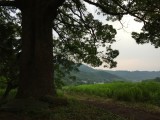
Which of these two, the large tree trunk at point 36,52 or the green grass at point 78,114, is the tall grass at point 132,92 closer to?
the green grass at point 78,114

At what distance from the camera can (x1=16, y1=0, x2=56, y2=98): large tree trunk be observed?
11398 millimetres

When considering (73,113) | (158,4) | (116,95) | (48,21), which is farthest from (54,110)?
(116,95)

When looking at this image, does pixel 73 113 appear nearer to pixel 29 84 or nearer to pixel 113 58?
pixel 29 84

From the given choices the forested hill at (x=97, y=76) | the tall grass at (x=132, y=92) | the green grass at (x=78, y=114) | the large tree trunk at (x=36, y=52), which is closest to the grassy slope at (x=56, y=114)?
the green grass at (x=78, y=114)

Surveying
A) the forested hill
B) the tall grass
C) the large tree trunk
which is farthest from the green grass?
the forested hill

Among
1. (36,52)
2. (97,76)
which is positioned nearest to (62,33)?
(36,52)

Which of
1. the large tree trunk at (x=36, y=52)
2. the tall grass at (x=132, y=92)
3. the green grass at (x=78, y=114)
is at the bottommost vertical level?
the green grass at (x=78, y=114)

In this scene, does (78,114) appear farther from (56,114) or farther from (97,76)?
(97,76)

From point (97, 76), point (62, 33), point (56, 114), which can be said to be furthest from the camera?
point (97, 76)

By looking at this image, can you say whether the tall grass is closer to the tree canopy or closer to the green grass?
the tree canopy

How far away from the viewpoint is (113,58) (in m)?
15.0

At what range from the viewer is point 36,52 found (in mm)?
11617

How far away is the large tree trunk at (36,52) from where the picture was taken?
11398 millimetres

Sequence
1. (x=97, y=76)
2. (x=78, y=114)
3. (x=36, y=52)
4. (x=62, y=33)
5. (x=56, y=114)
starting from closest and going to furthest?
(x=56, y=114)
(x=78, y=114)
(x=36, y=52)
(x=62, y=33)
(x=97, y=76)
